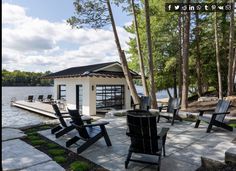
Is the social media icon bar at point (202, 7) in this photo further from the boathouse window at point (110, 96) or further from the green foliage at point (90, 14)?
the boathouse window at point (110, 96)

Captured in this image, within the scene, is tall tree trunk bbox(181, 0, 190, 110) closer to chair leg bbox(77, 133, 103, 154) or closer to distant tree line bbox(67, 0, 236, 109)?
distant tree line bbox(67, 0, 236, 109)

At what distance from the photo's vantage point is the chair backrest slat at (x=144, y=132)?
11.6 ft

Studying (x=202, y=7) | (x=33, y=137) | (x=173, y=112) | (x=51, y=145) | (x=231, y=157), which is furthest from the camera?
(x=202, y=7)

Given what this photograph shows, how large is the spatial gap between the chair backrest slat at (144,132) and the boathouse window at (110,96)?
1058 centimetres

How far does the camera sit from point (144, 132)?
3.58m

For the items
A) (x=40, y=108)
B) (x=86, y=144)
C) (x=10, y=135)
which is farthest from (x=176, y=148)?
(x=40, y=108)

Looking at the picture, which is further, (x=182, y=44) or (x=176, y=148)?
(x=182, y=44)

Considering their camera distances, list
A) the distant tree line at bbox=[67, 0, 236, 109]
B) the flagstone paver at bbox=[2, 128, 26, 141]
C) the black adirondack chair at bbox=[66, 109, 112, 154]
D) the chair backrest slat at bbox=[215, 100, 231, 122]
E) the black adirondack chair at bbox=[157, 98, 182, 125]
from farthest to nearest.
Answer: the distant tree line at bbox=[67, 0, 236, 109] → the black adirondack chair at bbox=[157, 98, 182, 125] → the chair backrest slat at bbox=[215, 100, 231, 122] → the flagstone paver at bbox=[2, 128, 26, 141] → the black adirondack chair at bbox=[66, 109, 112, 154]

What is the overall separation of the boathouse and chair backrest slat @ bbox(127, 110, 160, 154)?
30.4 ft

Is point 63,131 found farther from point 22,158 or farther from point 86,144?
point 22,158

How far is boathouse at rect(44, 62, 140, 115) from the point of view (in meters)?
13.4

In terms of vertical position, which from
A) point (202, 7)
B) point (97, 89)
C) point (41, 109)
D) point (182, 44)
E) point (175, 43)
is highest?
point (202, 7)

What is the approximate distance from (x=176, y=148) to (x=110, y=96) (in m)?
10.5

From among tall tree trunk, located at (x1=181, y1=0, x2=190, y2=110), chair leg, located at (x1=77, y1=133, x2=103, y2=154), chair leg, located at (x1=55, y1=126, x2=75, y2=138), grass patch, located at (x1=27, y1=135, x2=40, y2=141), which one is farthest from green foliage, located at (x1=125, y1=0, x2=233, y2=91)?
chair leg, located at (x1=77, y1=133, x2=103, y2=154)
